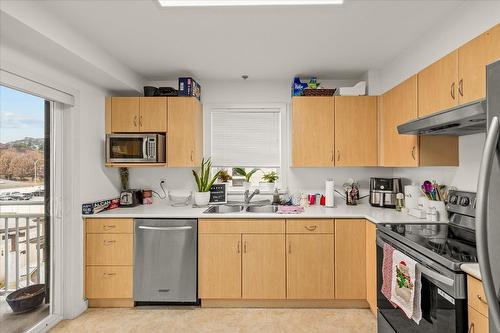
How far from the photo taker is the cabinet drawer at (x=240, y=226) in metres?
2.61

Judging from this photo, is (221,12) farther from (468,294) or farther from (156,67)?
(468,294)

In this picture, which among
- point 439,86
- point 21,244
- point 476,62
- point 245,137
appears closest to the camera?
point 476,62

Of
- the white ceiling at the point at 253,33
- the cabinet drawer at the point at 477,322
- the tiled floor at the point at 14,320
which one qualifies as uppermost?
the white ceiling at the point at 253,33

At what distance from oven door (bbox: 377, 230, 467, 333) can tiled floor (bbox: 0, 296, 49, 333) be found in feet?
9.04

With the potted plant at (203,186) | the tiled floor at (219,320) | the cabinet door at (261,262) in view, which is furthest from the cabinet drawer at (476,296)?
the potted plant at (203,186)

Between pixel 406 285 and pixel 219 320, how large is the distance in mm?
1562

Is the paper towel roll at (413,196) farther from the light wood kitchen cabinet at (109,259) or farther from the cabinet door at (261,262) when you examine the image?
the light wood kitchen cabinet at (109,259)

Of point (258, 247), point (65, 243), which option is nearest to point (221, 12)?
point (258, 247)

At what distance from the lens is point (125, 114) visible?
301 cm

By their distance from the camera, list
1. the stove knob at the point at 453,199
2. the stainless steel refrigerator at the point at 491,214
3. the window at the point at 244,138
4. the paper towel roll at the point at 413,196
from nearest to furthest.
Result: the stainless steel refrigerator at the point at 491,214
the stove knob at the point at 453,199
the paper towel roll at the point at 413,196
the window at the point at 244,138

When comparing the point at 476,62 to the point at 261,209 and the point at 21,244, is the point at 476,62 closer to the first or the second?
the point at 261,209

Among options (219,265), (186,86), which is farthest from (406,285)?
(186,86)

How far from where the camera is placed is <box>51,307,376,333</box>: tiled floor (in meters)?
2.32

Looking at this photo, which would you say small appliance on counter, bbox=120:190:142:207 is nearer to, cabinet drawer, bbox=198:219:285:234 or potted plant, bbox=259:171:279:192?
cabinet drawer, bbox=198:219:285:234
